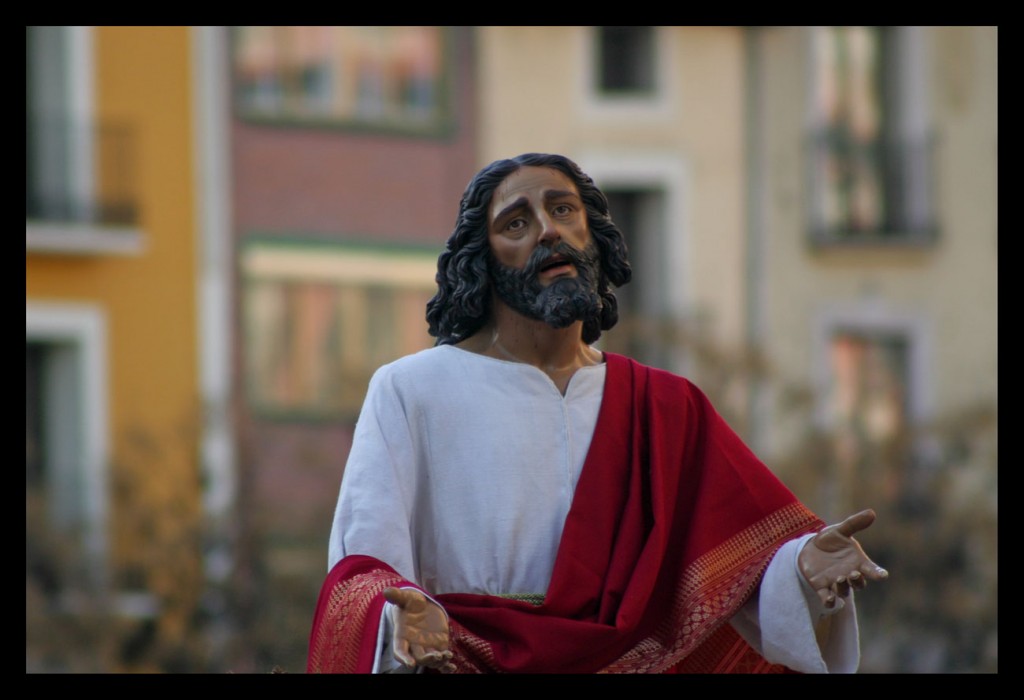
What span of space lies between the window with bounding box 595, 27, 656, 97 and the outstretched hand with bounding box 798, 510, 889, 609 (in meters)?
18.4

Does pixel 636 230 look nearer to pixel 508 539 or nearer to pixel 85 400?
pixel 85 400

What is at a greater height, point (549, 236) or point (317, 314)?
point (549, 236)

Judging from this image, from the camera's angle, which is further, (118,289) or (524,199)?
(118,289)

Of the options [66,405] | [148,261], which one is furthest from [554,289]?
[148,261]

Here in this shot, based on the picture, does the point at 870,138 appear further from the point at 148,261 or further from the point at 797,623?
the point at 797,623

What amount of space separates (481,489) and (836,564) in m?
0.97

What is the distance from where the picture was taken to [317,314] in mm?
23953

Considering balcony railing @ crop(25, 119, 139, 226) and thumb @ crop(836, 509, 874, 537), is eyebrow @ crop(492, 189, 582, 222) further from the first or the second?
balcony railing @ crop(25, 119, 139, 226)

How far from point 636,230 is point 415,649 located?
18971mm

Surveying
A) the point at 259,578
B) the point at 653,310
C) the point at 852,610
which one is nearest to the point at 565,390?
the point at 852,610

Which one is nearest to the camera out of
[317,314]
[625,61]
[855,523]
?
[855,523]

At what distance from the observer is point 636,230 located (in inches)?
999

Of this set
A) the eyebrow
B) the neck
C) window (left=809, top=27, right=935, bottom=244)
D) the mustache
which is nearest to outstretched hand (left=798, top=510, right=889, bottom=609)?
the neck

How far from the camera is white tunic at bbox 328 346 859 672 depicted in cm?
700
